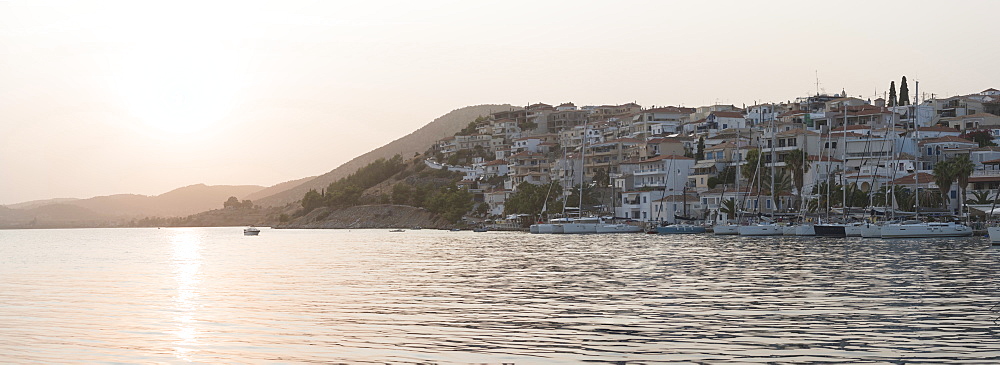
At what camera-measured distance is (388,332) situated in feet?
77.5

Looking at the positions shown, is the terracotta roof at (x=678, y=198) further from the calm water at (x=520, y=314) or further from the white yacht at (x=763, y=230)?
the calm water at (x=520, y=314)

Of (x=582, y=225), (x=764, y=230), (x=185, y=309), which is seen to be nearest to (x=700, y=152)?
(x=582, y=225)

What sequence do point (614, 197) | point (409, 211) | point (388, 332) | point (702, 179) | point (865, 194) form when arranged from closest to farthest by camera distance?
point (388, 332) → point (865, 194) → point (702, 179) → point (614, 197) → point (409, 211)

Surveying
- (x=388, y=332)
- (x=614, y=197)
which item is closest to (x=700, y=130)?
(x=614, y=197)

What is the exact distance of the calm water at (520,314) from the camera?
66.3 feet

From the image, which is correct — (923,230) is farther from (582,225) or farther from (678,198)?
(678,198)

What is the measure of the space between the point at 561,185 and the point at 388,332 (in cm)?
13282

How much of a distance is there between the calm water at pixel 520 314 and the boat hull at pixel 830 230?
132ft

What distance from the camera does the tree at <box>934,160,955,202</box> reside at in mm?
93562

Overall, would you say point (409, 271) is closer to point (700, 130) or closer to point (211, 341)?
→ point (211, 341)

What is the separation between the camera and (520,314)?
27.2 meters

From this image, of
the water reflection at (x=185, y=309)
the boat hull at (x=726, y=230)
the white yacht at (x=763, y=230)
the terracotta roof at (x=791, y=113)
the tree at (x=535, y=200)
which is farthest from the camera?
the terracotta roof at (x=791, y=113)

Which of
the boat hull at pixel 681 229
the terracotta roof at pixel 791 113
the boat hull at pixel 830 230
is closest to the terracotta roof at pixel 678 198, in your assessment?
the boat hull at pixel 681 229

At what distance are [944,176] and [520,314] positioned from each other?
77715 mm
